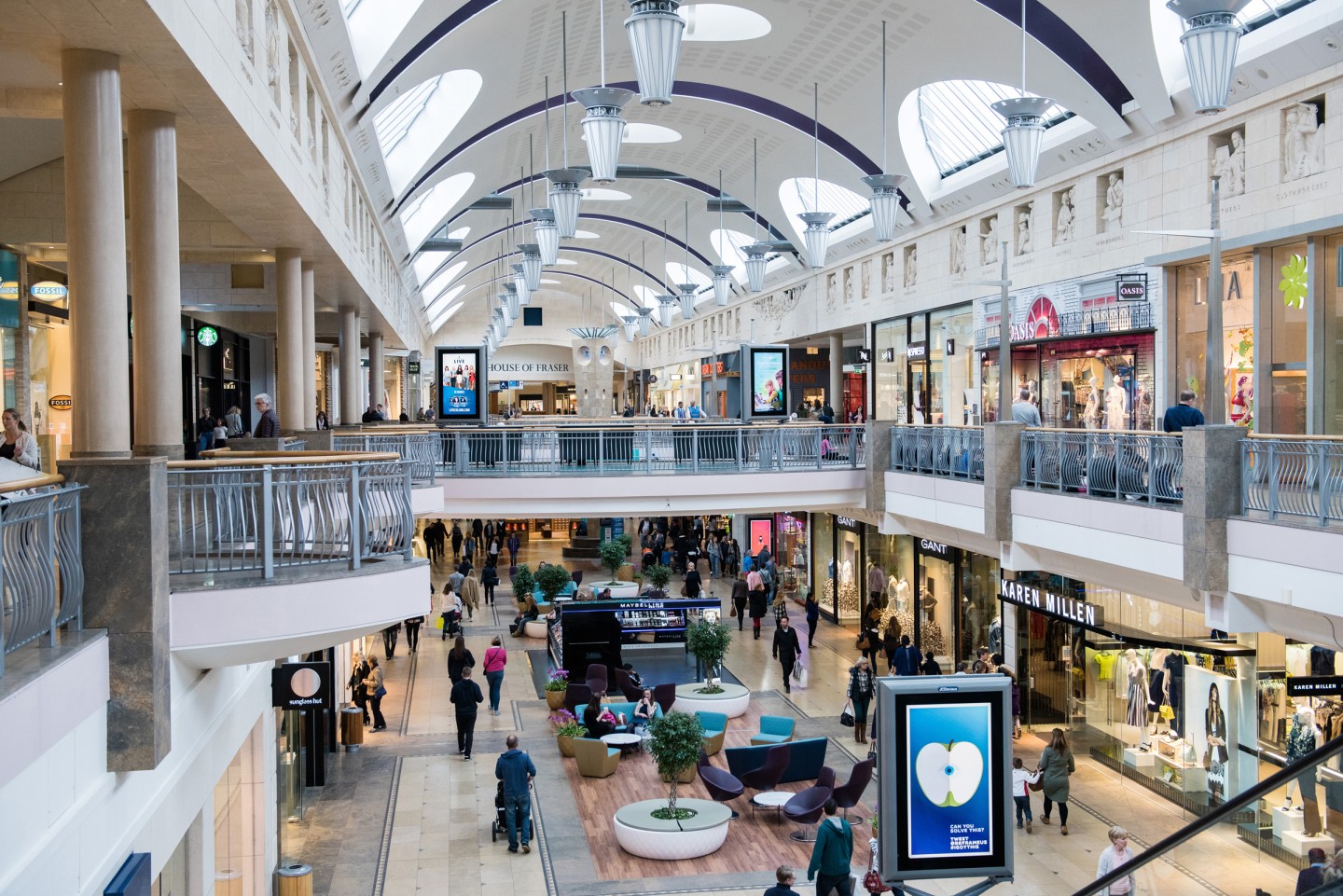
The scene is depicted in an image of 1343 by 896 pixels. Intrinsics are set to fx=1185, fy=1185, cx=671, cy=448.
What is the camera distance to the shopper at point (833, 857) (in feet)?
34.6

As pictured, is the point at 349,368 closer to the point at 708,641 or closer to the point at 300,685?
the point at 708,641

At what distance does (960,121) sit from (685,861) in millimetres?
17020

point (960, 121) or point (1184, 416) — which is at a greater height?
point (960, 121)

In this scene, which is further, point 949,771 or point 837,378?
point 837,378

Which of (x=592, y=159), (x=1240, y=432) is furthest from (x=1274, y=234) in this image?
(x=592, y=159)

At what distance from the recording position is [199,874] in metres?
8.48

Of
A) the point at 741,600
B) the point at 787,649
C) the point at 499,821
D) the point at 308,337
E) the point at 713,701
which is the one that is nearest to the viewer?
the point at 499,821

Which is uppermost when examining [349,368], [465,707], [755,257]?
[755,257]

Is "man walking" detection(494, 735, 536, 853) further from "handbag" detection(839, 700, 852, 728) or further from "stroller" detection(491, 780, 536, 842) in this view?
Result: "handbag" detection(839, 700, 852, 728)

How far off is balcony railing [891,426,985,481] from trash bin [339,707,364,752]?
31.7ft

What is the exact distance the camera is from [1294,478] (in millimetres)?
10117

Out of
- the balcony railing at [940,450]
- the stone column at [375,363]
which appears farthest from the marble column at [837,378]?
the balcony railing at [940,450]

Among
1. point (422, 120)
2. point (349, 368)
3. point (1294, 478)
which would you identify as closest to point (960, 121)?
point (422, 120)

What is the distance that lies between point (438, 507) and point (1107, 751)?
1027cm
